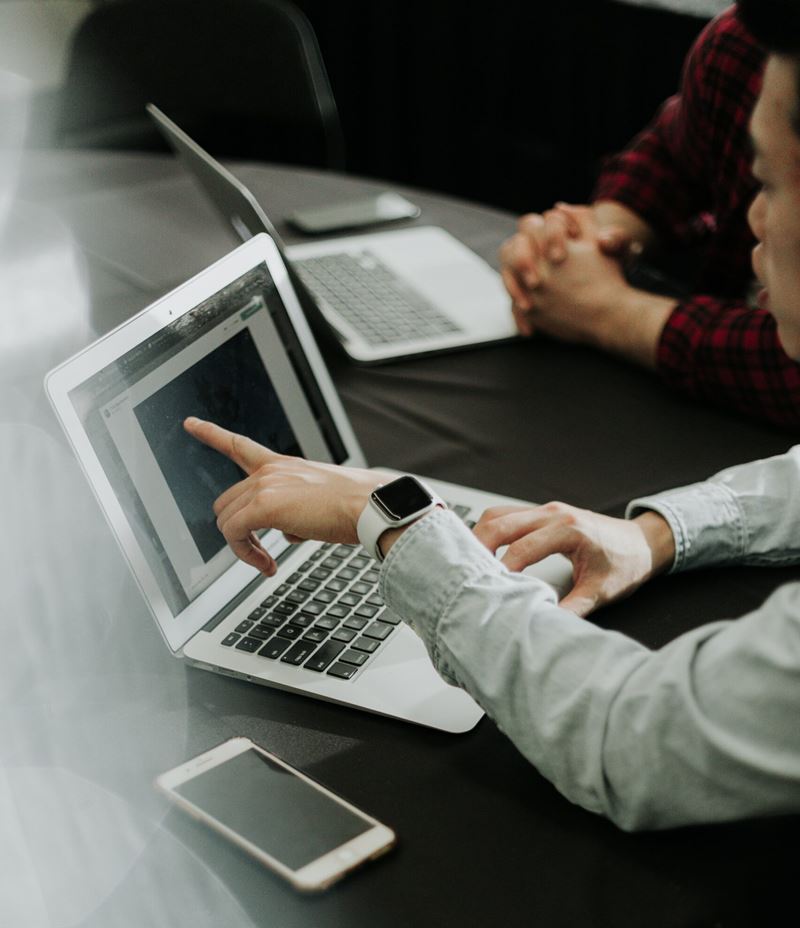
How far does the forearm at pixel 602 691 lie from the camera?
594 millimetres

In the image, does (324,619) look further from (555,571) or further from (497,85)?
(497,85)

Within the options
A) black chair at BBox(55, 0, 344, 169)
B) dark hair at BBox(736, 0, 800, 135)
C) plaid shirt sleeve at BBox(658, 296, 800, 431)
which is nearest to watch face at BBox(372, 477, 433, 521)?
dark hair at BBox(736, 0, 800, 135)

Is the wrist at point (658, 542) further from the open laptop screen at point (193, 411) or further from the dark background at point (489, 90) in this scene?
the dark background at point (489, 90)

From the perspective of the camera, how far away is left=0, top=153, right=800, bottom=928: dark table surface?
2.01 feet

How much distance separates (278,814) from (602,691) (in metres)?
0.21

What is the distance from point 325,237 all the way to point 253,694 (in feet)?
3.15

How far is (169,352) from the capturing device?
0.84 m

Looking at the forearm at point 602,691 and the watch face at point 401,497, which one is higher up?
the watch face at point 401,497

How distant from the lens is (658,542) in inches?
34.9

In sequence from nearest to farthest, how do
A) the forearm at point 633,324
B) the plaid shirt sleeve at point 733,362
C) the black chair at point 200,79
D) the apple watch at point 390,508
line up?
1. the apple watch at point 390,508
2. the plaid shirt sleeve at point 733,362
3. the forearm at point 633,324
4. the black chair at point 200,79

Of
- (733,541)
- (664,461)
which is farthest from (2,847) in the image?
(664,461)

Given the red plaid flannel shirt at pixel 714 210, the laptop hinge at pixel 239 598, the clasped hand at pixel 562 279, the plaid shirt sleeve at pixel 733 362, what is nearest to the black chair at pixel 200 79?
the red plaid flannel shirt at pixel 714 210

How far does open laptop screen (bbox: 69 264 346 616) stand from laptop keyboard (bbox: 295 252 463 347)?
13.2 inches

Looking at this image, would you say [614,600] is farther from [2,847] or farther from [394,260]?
[394,260]
